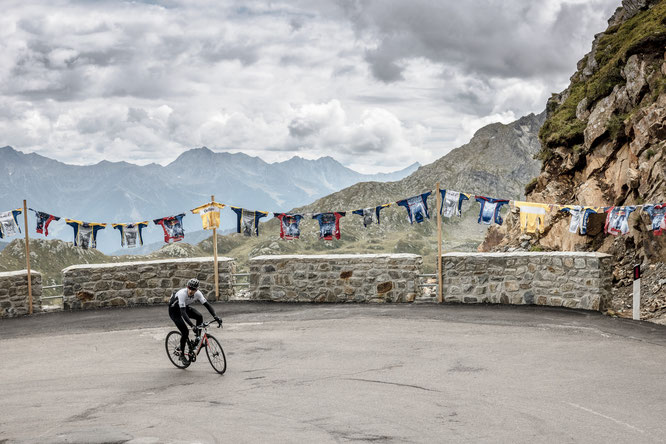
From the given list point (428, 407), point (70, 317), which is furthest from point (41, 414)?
point (70, 317)

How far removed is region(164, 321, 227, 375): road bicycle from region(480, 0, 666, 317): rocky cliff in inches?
598

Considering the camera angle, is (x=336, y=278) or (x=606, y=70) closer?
(x=336, y=278)

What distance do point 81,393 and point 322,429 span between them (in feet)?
14.7

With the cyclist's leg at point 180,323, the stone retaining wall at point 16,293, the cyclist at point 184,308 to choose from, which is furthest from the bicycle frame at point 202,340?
the stone retaining wall at point 16,293

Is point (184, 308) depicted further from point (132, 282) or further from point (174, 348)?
point (132, 282)

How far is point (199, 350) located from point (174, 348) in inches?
22.1

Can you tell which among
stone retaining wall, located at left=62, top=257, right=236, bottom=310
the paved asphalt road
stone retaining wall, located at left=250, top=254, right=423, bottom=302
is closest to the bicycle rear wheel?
the paved asphalt road

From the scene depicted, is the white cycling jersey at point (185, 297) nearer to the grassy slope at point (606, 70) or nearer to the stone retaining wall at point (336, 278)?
the stone retaining wall at point (336, 278)

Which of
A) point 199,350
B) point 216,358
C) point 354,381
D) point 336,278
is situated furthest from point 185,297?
point 336,278

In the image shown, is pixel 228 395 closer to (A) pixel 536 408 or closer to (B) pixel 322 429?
(B) pixel 322 429

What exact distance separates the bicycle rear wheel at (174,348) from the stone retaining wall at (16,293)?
9507 mm

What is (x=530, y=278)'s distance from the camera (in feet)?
56.6

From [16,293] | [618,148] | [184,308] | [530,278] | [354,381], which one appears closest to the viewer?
[354,381]

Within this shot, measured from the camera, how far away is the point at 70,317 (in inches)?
720
